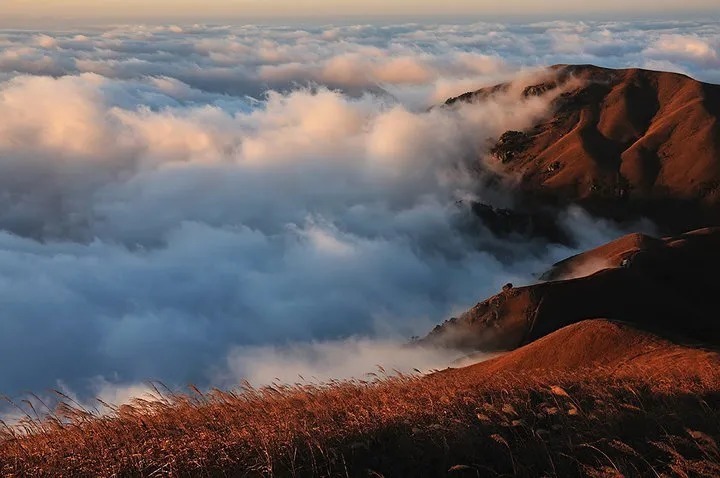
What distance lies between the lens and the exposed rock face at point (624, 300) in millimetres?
59000

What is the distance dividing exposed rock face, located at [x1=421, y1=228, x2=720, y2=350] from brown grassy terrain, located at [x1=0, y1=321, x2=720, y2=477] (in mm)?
52924

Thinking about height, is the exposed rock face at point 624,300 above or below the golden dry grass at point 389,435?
below

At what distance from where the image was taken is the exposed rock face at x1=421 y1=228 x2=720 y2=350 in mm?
59000

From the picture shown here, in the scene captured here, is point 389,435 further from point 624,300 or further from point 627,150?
point 627,150

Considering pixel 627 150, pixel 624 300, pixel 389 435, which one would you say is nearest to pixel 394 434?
pixel 389 435

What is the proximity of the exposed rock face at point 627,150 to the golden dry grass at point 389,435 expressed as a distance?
13662 cm

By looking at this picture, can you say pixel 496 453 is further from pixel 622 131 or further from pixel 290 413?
pixel 622 131

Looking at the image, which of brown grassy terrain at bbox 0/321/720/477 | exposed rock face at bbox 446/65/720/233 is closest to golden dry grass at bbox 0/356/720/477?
brown grassy terrain at bbox 0/321/720/477

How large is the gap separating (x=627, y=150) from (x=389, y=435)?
161256 millimetres

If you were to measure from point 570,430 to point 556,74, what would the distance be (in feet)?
678

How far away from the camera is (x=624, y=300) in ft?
201

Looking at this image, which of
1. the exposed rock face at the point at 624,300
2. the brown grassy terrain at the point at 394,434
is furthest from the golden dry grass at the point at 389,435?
the exposed rock face at the point at 624,300

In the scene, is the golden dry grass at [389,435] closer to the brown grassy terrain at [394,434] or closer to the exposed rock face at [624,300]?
the brown grassy terrain at [394,434]

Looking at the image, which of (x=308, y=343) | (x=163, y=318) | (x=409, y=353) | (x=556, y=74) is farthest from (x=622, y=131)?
(x=163, y=318)
